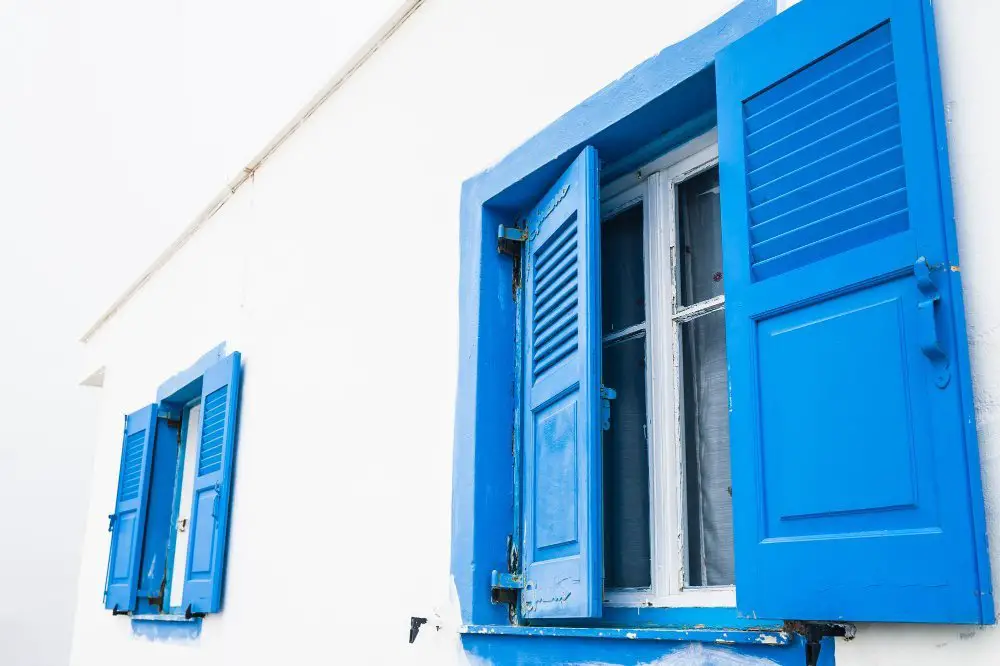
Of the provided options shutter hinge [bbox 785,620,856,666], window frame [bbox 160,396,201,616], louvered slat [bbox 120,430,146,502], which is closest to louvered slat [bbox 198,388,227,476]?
window frame [bbox 160,396,201,616]

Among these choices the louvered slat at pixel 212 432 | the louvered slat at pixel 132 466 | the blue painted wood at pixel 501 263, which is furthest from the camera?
the louvered slat at pixel 132 466

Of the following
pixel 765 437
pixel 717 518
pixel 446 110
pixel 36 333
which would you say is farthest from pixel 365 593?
pixel 36 333

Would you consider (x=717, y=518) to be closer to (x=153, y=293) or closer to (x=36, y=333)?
(x=153, y=293)

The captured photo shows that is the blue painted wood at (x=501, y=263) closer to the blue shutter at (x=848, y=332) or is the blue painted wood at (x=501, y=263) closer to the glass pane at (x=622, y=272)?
the glass pane at (x=622, y=272)

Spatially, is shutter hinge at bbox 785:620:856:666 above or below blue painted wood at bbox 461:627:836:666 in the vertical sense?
above

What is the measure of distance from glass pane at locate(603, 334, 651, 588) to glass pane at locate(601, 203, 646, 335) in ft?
0.27

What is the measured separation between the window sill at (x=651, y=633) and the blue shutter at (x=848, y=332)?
84 millimetres

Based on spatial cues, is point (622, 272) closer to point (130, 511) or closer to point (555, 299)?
point (555, 299)

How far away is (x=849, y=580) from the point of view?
5.78ft

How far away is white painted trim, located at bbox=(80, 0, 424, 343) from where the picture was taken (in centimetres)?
400

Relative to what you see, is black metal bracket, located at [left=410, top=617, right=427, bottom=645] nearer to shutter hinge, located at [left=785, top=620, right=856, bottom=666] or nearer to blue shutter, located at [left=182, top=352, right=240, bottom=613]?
shutter hinge, located at [left=785, top=620, right=856, bottom=666]

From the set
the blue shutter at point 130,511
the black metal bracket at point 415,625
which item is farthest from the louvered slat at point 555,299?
the blue shutter at point 130,511

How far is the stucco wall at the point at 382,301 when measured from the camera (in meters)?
2.80

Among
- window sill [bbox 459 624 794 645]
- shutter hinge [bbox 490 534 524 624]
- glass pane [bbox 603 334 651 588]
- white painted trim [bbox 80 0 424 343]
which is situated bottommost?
window sill [bbox 459 624 794 645]
